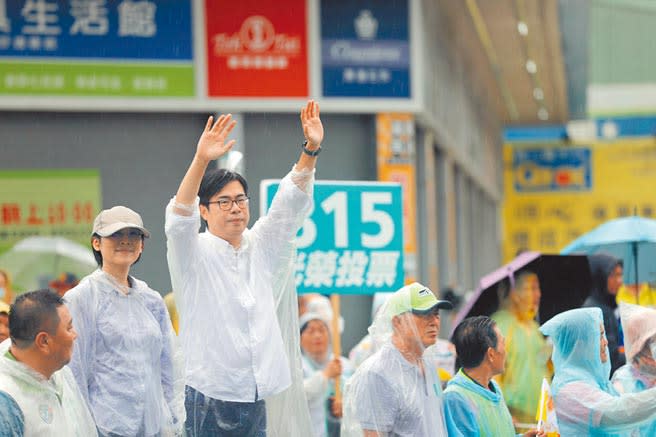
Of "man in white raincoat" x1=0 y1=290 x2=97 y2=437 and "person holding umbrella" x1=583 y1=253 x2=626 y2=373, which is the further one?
"person holding umbrella" x1=583 y1=253 x2=626 y2=373

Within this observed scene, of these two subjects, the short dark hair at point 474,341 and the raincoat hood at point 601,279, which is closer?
the short dark hair at point 474,341

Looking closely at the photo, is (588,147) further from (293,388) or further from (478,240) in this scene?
(293,388)

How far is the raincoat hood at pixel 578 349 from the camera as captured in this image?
188 inches

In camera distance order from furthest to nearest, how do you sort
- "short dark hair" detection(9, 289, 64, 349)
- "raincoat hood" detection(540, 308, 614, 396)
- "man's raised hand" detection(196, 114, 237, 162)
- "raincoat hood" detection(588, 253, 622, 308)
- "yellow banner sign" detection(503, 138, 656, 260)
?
"yellow banner sign" detection(503, 138, 656, 260) → "raincoat hood" detection(588, 253, 622, 308) → "raincoat hood" detection(540, 308, 614, 396) → "man's raised hand" detection(196, 114, 237, 162) → "short dark hair" detection(9, 289, 64, 349)

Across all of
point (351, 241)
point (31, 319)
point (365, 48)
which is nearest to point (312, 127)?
point (31, 319)

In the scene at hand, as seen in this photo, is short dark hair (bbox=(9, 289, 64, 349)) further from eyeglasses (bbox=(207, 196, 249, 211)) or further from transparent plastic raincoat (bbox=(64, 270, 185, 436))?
eyeglasses (bbox=(207, 196, 249, 211))

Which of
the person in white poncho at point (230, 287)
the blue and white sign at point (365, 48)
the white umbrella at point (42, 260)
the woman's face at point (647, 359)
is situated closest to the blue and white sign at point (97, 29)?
the blue and white sign at point (365, 48)

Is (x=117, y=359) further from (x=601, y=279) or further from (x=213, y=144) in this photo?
(x=601, y=279)

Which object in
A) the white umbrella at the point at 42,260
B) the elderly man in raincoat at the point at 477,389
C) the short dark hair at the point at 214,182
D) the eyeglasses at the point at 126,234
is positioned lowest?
the elderly man in raincoat at the point at 477,389

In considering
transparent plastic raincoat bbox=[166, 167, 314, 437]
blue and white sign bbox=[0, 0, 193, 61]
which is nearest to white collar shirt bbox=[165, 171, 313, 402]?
transparent plastic raincoat bbox=[166, 167, 314, 437]

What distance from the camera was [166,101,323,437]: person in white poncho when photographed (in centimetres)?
464

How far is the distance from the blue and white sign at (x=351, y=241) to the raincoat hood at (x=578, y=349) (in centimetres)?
224

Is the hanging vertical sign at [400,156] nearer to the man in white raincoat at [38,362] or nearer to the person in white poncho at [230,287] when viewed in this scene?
the person in white poncho at [230,287]

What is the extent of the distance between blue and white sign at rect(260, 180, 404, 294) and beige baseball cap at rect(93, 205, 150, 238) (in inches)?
84.4
